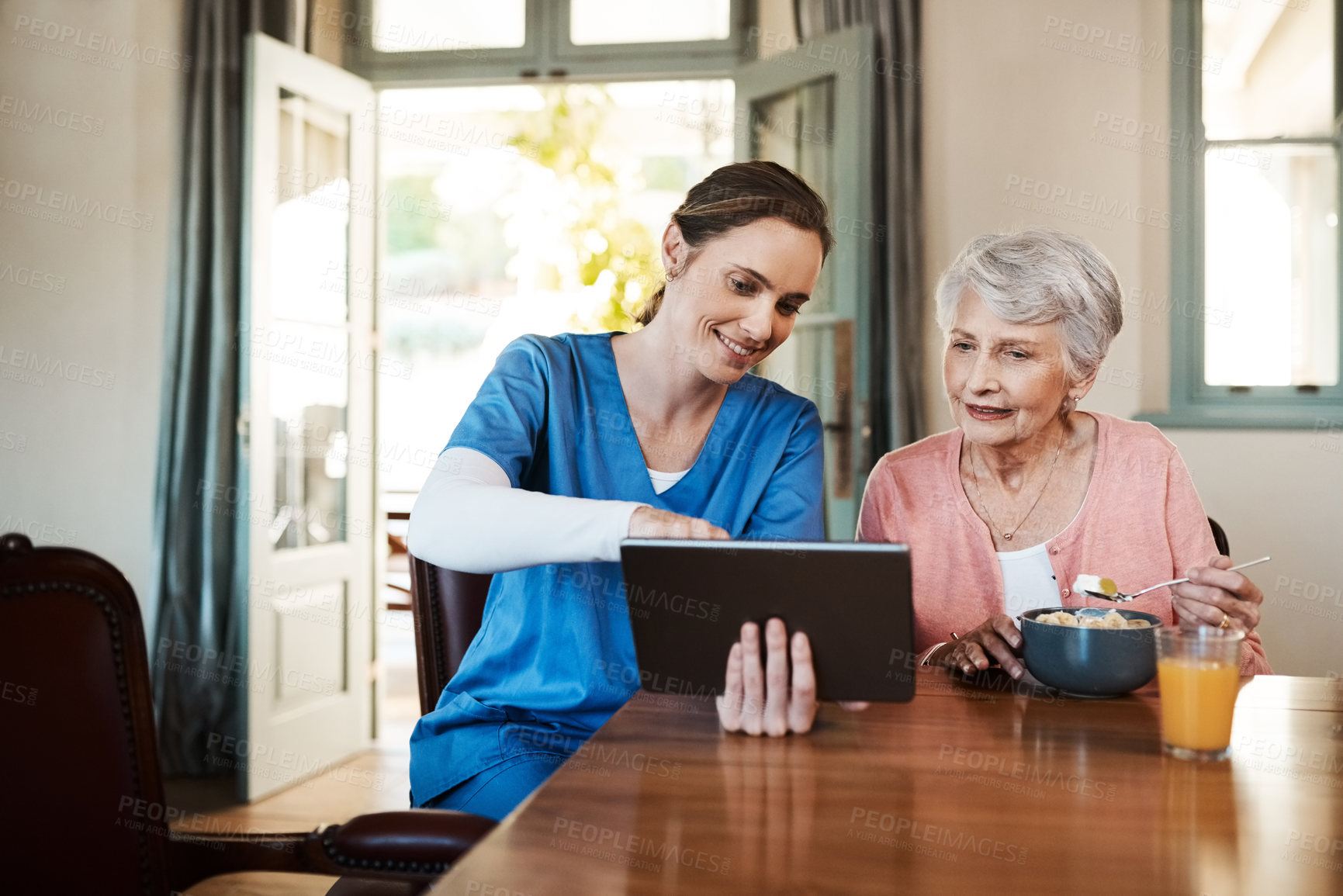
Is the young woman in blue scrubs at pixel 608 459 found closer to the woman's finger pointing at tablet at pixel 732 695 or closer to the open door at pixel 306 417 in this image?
the woman's finger pointing at tablet at pixel 732 695

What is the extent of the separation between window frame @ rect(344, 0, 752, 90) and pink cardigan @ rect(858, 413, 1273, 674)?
2.42m

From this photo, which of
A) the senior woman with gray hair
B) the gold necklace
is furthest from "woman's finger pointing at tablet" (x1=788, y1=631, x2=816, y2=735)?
the gold necklace

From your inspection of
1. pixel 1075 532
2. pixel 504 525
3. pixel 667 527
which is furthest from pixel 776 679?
pixel 1075 532

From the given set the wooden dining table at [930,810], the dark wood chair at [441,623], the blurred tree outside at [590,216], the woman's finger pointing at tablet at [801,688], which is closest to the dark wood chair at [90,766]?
the wooden dining table at [930,810]

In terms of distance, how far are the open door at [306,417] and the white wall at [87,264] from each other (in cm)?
37

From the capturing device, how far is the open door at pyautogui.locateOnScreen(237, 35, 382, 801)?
3.37 meters

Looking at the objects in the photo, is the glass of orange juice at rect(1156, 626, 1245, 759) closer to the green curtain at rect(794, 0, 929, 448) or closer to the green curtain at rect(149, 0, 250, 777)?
the green curtain at rect(794, 0, 929, 448)

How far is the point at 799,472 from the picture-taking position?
5.18ft

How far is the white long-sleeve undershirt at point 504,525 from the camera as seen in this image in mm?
1182

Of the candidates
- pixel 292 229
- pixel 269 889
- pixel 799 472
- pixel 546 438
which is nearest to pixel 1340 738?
pixel 799 472

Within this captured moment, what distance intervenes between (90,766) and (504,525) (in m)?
0.47

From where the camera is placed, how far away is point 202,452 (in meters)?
3.48

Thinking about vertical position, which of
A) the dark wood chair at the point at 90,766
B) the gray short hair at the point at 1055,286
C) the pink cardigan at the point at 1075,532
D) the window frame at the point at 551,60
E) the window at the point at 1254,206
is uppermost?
the window frame at the point at 551,60

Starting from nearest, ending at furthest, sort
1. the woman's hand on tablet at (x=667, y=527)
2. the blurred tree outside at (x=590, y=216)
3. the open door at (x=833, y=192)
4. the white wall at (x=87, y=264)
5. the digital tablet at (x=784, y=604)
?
the digital tablet at (x=784, y=604)
the woman's hand on tablet at (x=667, y=527)
the white wall at (x=87, y=264)
the open door at (x=833, y=192)
the blurred tree outside at (x=590, y=216)
